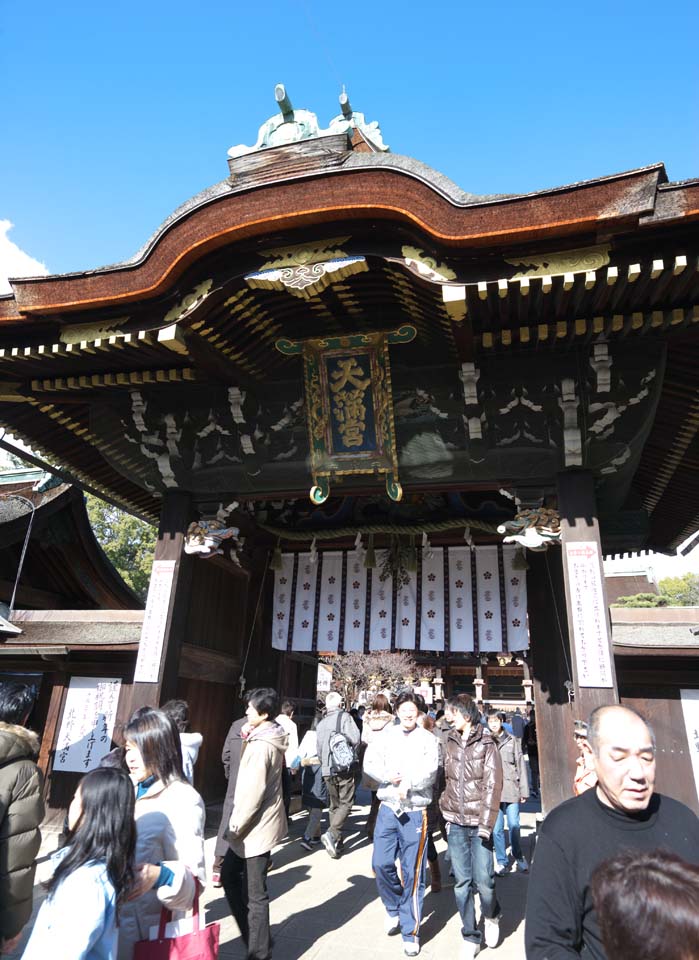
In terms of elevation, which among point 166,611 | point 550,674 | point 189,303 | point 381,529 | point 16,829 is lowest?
point 16,829

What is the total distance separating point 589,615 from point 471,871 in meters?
2.30

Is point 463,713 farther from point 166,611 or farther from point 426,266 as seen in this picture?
point 426,266

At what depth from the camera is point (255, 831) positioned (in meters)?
3.66

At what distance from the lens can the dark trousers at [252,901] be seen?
3531 millimetres

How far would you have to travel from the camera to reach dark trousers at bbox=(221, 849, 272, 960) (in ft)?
11.6

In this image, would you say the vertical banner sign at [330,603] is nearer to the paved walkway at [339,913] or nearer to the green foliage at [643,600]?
the paved walkway at [339,913]

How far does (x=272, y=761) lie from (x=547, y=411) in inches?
161

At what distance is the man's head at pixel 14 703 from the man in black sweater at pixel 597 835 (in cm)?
261

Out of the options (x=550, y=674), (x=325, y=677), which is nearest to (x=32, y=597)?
(x=550, y=674)

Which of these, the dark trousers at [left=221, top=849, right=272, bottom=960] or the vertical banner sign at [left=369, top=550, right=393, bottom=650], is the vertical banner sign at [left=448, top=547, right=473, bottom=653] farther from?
the dark trousers at [left=221, top=849, right=272, bottom=960]

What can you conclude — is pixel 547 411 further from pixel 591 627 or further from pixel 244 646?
pixel 244 646

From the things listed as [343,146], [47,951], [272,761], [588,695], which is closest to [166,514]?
[272,761]

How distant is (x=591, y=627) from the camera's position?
16.7ft

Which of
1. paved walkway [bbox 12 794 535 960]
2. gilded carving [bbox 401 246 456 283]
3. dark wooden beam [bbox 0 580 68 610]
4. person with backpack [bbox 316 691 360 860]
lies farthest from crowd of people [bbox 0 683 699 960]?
dark wooden beam [bbox 0 580 68 610]
